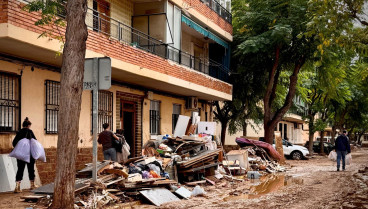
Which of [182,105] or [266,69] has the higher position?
[266,69]

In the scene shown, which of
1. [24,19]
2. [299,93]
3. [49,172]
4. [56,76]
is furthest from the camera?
[299,93]

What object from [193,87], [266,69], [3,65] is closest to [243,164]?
[193,87]

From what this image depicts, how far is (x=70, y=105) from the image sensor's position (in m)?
7.46

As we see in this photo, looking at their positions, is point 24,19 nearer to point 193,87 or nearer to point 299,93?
point 193,87

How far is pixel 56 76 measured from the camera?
46.9 ft

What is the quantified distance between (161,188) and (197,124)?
878cm

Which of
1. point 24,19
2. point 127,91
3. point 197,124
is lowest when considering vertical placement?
point 197,124

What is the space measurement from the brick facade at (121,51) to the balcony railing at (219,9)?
1.04m

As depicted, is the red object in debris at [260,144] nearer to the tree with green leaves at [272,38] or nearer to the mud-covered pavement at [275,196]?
the tree with green leaves at [272,38]

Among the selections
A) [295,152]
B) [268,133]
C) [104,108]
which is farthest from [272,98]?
[104,108]

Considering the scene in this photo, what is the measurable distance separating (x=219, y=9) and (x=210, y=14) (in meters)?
2.31

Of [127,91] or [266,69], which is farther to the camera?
[266,69]

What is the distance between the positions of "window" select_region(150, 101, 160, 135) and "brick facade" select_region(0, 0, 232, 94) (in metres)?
2.17

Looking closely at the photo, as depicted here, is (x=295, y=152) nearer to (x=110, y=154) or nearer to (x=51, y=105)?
(x=110, y=154)
